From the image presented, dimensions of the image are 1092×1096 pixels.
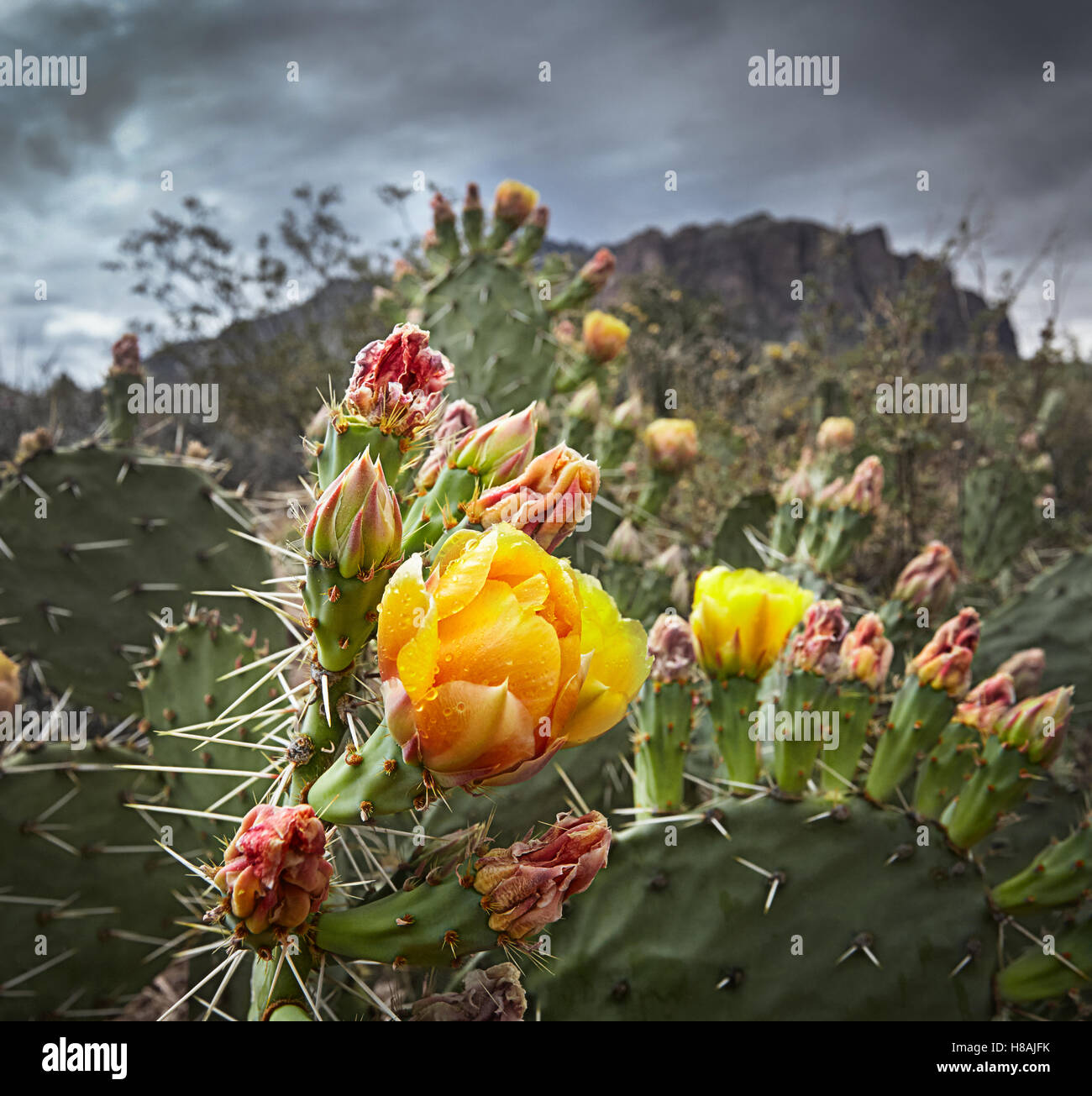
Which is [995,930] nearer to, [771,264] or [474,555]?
[474,555]

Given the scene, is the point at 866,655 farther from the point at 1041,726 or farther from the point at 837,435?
the point at 837,435

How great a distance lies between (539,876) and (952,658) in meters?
0.99

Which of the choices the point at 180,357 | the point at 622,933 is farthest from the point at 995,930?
the point at 180,357

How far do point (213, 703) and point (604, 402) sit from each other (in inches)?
118

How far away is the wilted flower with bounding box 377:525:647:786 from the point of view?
1.57 ft

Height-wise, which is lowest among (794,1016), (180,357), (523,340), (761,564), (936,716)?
(794,1016)

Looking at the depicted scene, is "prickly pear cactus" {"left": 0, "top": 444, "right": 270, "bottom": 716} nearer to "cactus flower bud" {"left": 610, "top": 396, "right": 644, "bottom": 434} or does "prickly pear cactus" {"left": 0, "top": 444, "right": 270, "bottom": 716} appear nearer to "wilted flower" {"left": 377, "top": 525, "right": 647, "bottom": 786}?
"cactus flower bud" {"left": 610, "top": 396, "right": 644, "bottom": 434}

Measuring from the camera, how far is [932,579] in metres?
1.68

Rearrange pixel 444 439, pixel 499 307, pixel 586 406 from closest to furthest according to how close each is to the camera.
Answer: pixel 444 439 < pixel 586 406 < pixel 499 307

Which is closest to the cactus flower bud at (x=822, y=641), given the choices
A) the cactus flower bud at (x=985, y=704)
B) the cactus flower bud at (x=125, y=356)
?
the cactus flower bud at (x=985, y=704)

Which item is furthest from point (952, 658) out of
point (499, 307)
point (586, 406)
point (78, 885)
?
point (499, 307)

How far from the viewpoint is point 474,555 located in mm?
492

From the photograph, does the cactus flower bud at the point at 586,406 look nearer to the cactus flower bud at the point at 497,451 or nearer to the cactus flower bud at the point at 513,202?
the cactus flower bud at the point at 513,202

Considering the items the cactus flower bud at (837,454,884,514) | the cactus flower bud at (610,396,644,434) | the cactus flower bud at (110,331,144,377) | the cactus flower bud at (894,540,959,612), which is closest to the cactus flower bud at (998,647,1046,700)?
the cactus flower bud at (894,540,959,612)
